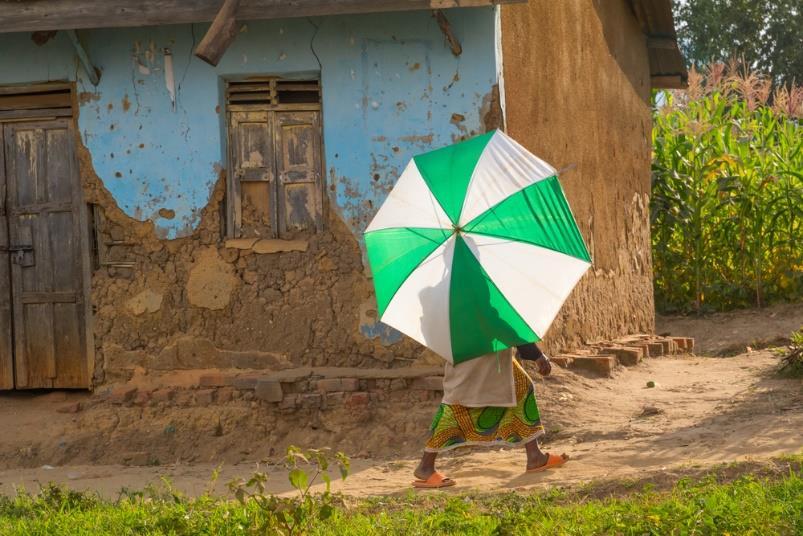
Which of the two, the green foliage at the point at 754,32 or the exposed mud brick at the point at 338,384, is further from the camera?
the green foliage at the point at 754,32

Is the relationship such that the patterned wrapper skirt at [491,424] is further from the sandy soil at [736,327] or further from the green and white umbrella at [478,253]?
the sandy soil at [736,327]

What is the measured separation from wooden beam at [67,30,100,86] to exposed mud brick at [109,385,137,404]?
6.98 feet

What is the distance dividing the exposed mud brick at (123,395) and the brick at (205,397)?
18.6 inches

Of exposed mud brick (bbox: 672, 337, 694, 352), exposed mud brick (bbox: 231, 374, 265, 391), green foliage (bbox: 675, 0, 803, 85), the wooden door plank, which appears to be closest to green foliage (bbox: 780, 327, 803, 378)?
exposed mud brick (bbox: 672, 337, 694, 352)

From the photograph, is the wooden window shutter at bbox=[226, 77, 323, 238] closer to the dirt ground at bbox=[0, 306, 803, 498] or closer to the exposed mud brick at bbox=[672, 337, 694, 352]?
the dirt ground at bbox=[0, 306, 803, 498]

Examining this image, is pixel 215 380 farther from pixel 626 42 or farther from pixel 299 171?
pixel 626 42

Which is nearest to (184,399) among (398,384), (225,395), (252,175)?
(225,395)

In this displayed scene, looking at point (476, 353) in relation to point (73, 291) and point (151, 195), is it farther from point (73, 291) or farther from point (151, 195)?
point (73, 291)

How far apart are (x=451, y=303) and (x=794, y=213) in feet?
28.4

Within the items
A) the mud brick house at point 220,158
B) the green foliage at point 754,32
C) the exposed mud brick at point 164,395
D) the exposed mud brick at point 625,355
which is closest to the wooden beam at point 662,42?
the mud brick house at point 220,158

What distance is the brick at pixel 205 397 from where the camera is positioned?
8188mm

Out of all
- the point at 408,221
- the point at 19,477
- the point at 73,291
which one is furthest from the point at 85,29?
the point at 408,221

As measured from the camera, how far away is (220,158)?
830 cm

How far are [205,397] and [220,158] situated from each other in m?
1.63
